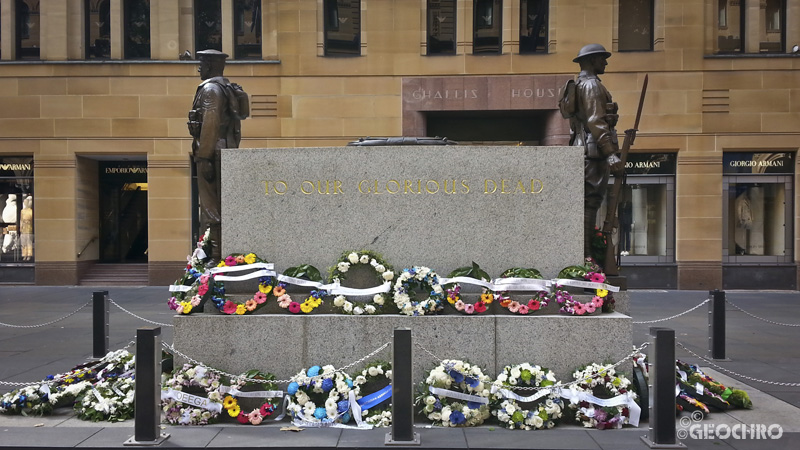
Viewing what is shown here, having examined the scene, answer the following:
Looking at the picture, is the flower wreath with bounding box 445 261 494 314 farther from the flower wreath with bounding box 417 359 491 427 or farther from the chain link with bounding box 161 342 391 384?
the chain link with bounding box 161 342 391 384

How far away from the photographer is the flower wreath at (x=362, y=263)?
7.02m

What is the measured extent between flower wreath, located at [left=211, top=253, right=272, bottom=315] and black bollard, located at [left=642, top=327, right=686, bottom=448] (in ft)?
12.8

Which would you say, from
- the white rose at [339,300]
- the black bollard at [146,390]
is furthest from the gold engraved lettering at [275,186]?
the black bollard at [146,390]

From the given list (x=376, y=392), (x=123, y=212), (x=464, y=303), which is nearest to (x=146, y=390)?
(x=376, y=392)

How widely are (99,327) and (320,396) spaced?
5041 millimetres

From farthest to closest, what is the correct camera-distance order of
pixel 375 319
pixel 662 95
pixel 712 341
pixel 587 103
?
1. pixel 662 95
2. pixel 712 341
3. pixel 587 103
4. pixel 375 319

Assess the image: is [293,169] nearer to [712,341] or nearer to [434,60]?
[712,341]

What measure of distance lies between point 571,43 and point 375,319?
14.9 metres

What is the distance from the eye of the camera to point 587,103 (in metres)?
8.12

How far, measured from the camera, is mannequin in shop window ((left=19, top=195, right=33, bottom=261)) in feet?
68.0

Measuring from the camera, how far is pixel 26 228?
68.2 feet

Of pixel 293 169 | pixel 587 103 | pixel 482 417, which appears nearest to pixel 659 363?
pixel 482 417

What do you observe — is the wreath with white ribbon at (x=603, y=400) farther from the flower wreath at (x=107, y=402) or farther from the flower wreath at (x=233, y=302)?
the flower wreath at (x=107, y=402)

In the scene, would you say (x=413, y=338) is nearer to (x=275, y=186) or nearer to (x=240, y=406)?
(x=240, y=406)
